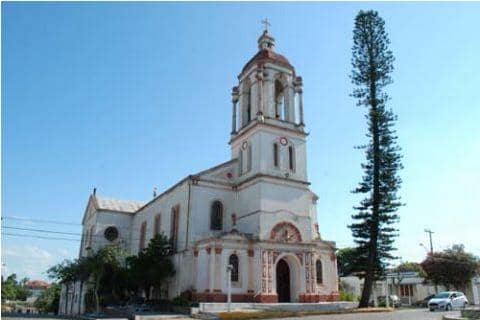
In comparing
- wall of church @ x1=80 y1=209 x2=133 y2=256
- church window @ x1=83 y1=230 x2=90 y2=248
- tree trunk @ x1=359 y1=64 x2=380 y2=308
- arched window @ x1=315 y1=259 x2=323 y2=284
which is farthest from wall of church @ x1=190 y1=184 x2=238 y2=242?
church window @ x1=83 y1=230 x2=90 y2=248

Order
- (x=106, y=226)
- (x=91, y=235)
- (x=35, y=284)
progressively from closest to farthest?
(x=106, y=226) → (x=91, y=235) → (x=35, y=284)

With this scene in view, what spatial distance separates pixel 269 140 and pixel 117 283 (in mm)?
15740

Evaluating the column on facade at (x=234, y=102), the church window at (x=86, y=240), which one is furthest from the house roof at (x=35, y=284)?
the column on facade at (x=234, y=102)

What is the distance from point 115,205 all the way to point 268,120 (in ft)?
76.6

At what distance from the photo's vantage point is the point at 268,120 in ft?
111

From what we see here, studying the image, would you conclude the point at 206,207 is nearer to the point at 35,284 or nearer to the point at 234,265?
the point at 234,265

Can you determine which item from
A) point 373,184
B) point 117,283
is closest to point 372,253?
point 373,184

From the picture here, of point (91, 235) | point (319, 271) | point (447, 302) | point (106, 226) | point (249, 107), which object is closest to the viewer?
point (447, 302)

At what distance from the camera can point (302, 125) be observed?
35.5 meters

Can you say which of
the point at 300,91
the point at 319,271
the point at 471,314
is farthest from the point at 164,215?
the point at 471,314

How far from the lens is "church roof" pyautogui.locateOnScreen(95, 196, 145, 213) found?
1877 inches

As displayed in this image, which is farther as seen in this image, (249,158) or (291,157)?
(291,157)

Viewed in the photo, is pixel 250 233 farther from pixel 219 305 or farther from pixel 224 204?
pixel 219 305

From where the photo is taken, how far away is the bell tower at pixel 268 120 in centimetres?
3322
